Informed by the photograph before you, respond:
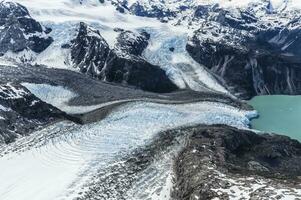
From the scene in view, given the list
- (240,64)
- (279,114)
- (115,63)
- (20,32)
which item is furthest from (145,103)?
(20,32)

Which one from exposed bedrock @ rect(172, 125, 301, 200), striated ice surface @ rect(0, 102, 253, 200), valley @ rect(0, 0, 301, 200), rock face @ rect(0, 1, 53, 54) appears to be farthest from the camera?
rock face @ rect(0, 1, 53, 54)

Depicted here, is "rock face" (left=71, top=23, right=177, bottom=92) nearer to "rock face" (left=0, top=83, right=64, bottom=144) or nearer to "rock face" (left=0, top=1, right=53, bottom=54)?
"rock face" (left=0, top=1, right=53, bottom=54)

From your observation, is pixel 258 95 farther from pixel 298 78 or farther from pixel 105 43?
pixel 105 43

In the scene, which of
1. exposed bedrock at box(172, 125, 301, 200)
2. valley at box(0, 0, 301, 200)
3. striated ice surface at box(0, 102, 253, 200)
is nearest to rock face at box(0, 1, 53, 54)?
valley at box(0, 0, 301, 200)

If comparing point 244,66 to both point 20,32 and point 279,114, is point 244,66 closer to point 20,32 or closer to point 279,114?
point 279,114

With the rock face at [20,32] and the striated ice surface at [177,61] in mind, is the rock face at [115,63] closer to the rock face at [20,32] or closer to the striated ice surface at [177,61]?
the striated ice surface at [177,61]

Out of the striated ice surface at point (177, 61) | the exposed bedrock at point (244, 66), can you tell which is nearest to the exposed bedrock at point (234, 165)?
the striated ice surface at point (177, 61)
